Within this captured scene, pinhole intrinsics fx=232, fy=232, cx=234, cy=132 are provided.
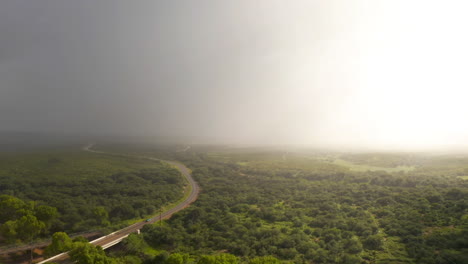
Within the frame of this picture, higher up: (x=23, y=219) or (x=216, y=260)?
(x=23, y=219)

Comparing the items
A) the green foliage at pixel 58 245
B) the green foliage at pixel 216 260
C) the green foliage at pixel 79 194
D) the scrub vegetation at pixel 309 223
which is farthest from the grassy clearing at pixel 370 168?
the green foliage at pixel 58 245

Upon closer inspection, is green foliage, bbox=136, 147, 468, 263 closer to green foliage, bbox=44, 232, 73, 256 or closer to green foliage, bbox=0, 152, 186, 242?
green foliage, bbox=0, 152, 186, 242

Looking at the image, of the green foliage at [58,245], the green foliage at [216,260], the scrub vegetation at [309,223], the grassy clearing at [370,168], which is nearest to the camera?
the green foliage at [216,260]

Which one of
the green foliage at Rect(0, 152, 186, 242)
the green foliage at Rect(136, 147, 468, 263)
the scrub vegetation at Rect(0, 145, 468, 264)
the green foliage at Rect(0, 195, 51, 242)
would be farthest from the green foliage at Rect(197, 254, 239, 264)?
the green foliage at Rect(0, 195, 51, 242)

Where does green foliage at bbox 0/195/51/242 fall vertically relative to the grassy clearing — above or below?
below

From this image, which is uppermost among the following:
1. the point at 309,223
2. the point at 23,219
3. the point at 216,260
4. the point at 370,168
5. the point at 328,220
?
the point at 370,168

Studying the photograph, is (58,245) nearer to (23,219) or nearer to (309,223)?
(23,219)

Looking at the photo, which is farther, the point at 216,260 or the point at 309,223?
the point at 309,223

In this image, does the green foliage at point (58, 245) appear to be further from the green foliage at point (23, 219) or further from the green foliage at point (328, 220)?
the green foliage at point (328, 220)

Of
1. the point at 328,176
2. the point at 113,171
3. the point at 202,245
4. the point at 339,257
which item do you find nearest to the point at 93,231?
the point at 202,245

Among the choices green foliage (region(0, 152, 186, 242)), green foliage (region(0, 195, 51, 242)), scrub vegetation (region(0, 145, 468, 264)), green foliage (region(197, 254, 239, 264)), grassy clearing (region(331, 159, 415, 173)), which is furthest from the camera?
grassy clearing (region(331, 159, 415, 173))

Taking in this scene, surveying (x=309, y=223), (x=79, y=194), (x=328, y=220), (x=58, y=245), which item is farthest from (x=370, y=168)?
(x=79, y=194)
